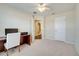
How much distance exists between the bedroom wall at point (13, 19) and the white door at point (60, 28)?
56 centimetres

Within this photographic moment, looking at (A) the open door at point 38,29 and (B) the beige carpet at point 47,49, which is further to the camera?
(A) the open door at point 38,29

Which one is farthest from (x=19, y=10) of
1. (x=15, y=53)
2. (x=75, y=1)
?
(x=75, y=1)

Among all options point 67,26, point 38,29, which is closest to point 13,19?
point 38,29

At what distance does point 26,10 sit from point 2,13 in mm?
460

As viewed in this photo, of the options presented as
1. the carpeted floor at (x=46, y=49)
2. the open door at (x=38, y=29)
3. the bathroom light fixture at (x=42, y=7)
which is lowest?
the carpeted floor at (x=46, y=49)

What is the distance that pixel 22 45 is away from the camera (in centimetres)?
211

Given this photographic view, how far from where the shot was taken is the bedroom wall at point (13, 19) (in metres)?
1.95

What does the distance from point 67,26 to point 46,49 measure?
623mm

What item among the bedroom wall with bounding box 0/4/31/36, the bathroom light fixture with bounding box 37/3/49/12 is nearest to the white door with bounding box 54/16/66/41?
the bathroom light fixture with bounding box 37/3/49/12

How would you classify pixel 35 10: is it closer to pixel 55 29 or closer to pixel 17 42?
pixel 55 29

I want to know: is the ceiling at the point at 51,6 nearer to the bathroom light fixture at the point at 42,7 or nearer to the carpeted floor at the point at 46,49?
the bathroom light fixture at the point at 42,7

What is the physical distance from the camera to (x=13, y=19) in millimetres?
2020

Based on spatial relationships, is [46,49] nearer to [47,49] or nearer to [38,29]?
[47,49]

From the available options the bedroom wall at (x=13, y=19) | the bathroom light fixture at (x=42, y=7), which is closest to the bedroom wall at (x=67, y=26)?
the bathroom light fixture at (x=42, y=7)
